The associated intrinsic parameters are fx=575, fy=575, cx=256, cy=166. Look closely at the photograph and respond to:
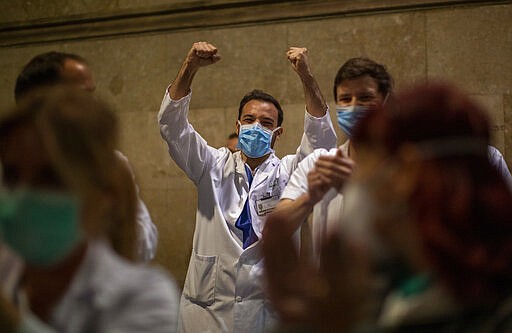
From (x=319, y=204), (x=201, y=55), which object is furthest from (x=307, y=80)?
(x=319, y=204)

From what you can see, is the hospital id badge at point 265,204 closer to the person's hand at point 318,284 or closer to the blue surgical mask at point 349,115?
the blue surgical mask at point 349,115

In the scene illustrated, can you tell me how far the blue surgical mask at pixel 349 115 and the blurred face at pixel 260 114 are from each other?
1064 mm

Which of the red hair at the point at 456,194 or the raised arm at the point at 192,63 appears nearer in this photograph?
the red hair at the point at 456,194

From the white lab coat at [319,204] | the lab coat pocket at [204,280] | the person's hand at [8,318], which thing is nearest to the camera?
the person's hand at [8,318]

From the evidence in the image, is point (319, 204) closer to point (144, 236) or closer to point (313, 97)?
point (144, 236)

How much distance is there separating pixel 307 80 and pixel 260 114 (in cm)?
47

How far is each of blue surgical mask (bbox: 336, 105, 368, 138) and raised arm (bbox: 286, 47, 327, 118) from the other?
0.71 meters

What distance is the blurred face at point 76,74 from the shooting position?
2277mm

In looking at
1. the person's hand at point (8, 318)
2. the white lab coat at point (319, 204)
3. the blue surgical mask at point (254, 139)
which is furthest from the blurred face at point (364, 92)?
the person's hand at point (8, 318)

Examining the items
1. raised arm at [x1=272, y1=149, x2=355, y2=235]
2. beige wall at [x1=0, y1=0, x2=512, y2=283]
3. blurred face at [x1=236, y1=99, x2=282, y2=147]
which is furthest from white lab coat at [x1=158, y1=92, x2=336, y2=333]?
beige wall at [x1=0, y1=0, x2=512, y2=283]

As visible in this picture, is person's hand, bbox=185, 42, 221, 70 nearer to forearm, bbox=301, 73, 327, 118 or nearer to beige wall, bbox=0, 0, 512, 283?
forearm, bbox=301, 73, 327, 118

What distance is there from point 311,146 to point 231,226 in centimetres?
68

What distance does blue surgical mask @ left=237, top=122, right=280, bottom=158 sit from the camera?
11.5 ft

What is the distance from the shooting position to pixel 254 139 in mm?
3521
